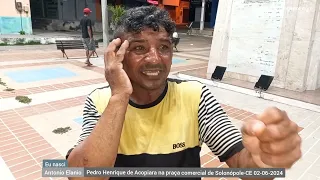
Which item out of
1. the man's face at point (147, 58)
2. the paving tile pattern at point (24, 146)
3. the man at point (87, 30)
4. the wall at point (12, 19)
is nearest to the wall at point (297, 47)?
the paving tile pattern at point (24, 146)

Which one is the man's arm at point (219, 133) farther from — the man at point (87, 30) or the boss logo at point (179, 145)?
the man at point (87, 30)

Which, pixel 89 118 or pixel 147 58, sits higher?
pixel 147 58

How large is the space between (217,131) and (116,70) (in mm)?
566

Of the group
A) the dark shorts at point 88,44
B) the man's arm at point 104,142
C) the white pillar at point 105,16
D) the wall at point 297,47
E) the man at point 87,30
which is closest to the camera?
the man's arm at point 104,142

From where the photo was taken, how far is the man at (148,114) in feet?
3.58

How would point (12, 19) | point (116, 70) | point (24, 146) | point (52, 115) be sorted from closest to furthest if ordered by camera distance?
1. point (116, 70)
2. point (24, 146)
3. point (52, 115)
4. point (12, 19)

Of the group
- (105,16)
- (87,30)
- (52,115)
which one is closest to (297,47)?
(52,115)

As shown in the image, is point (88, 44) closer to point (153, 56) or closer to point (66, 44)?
point (66, 44)

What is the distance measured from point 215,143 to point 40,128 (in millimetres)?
3300

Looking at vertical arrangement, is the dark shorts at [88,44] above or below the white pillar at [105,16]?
Answer: below

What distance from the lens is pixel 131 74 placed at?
1278 mm

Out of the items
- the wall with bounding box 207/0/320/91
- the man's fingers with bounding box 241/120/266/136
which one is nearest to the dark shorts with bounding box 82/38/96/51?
the wall with bounding box 207/0/320/91

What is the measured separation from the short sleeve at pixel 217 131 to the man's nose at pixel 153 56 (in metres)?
0.32

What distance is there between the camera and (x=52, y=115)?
438 centimetres
